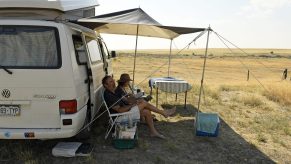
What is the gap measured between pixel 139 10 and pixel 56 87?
3.68 m

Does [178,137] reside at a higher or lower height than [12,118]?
lower

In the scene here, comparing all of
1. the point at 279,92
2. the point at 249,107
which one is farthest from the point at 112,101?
the point at 279,92

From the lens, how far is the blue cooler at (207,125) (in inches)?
272

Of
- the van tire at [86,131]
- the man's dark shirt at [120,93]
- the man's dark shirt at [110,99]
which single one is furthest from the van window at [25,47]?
the man's dark shirt at [120,93]

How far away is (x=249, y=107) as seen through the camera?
10.6 meters

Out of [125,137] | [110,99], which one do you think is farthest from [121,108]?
[125,137]

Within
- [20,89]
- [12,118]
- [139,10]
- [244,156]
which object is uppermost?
[139,10]

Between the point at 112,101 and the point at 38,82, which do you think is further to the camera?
the point at 112,101

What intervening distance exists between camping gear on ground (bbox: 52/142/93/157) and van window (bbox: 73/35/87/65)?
1290 mm

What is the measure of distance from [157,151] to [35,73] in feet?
7.82

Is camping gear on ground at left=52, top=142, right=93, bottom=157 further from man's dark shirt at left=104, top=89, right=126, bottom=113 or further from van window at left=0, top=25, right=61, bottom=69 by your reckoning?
van window at left=0, top=25, right=61, bottom=69

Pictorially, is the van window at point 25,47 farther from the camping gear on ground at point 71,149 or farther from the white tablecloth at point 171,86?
the white tablecloth at point 171,86

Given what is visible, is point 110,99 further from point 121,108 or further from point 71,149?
point 71,149

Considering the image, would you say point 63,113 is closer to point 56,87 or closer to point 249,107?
point 56,87
